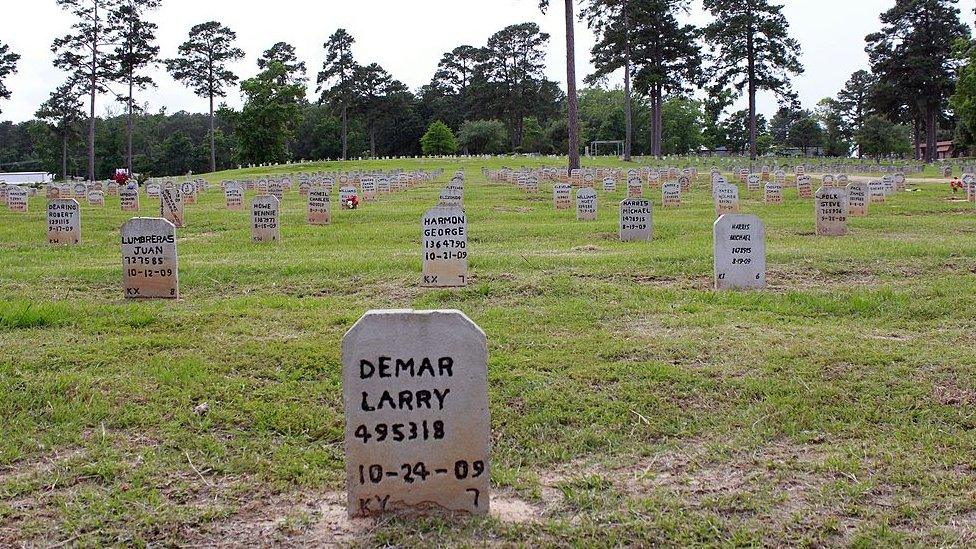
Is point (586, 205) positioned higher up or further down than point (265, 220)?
higher up

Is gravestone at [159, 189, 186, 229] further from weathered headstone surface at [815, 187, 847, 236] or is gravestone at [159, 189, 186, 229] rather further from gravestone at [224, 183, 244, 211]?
weathered headstone surface at [815, 187, 847, 236]

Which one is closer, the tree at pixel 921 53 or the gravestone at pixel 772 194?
the gravestone at pixel 772 194

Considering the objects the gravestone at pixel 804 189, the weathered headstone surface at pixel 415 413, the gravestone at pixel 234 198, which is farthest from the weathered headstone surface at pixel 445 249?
the gravestone at pixel 804 189

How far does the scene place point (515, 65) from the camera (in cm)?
8812

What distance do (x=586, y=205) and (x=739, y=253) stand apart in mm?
9555

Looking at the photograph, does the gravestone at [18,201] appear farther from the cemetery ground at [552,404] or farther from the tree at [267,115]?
the tree at [267,115]

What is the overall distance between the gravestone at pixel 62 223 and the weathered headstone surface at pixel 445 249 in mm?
7936

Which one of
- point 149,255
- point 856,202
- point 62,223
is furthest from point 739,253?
point 62,223

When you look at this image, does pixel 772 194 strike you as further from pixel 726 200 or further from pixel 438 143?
pixel 438 143

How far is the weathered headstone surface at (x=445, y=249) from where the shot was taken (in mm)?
9812

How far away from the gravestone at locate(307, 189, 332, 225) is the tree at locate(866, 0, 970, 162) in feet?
178

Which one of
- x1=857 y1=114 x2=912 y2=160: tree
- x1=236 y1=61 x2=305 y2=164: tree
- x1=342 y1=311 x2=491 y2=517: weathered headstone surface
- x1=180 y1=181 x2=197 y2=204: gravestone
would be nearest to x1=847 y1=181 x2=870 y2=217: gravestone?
x1=342 y1=311 x2=491 y2=517: weathered headstone surface

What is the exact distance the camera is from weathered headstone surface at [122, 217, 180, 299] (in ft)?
29.9

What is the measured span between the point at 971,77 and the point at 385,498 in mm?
56224
